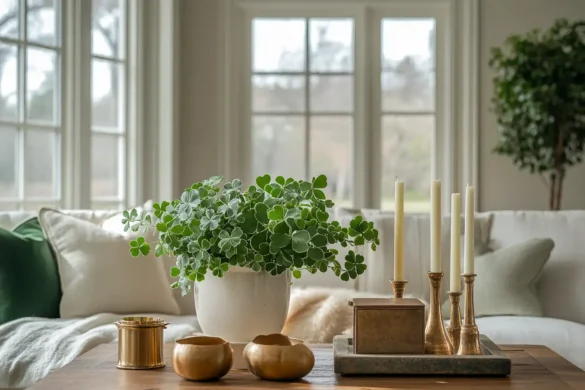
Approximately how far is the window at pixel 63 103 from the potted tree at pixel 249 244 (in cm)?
215

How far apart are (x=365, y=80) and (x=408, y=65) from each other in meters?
0.28

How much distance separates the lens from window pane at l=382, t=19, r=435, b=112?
5070 mm

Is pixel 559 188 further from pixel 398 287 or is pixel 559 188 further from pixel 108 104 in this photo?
pixel 398 287

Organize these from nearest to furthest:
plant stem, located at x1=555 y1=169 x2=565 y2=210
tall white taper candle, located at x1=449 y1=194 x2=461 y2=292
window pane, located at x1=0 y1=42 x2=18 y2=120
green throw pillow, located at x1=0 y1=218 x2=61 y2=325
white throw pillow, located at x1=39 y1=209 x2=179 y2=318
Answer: tall white taper candle, located at x1=449 y1=194 x2=461 y2=292
green throw pillow, located at x1=0 y1=218 x2=61 y2=325
white throw pillow, located at x1=39 y1=209 x2=179 y2=318
window pane, located at x1=0 y1=42 x2=18 y2=120
plant stem, located at x1=555 y1=169 x2=565 y2=210

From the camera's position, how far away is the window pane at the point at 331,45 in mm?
5086

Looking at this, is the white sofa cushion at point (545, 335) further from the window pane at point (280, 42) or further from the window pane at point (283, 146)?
the window pane at point (280, 42)

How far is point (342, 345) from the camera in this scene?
71.2 inches

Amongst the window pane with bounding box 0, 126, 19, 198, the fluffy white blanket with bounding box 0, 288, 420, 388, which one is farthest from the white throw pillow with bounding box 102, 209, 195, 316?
the window pane with bounding box 0, 126, 19, 198

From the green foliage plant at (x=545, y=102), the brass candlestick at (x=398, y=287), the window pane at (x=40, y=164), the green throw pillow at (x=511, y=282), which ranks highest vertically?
the green foliage plant at (x=545, y=102)

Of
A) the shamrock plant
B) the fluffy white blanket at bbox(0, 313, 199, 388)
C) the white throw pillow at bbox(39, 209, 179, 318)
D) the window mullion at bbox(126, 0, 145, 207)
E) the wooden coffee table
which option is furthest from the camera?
the window mullion at bbox(126, 0, 145, 207)

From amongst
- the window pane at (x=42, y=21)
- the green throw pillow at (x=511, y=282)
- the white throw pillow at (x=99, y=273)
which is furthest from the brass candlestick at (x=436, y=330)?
the window pane at (x=42, y=21)

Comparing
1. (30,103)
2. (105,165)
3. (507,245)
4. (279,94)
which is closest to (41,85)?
(30,103)

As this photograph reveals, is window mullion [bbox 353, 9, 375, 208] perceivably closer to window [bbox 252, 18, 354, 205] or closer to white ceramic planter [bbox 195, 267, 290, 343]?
window [bbox 252, 18, 354, 205]

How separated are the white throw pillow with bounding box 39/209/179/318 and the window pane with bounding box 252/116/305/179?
182 cm
